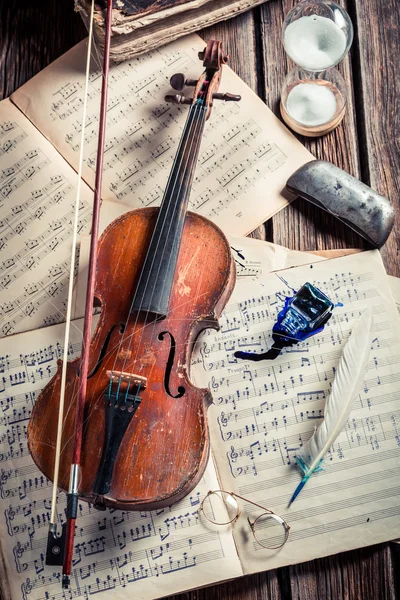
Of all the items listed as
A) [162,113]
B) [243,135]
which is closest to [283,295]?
[243,135]

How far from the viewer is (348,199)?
1497mm

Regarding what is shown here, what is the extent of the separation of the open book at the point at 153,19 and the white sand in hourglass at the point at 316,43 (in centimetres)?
17

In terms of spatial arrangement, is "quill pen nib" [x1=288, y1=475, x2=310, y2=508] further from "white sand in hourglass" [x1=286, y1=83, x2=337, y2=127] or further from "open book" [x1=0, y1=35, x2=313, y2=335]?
"white sand in hourglass" [x1=286, y1=83, x2=337, y2=127]

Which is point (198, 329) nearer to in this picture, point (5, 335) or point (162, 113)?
point (5, 335)

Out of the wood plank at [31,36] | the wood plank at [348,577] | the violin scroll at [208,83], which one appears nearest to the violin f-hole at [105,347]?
the violin scroll at [208,83]

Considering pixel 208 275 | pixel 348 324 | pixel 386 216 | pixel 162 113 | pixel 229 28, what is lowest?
pixel 348 324

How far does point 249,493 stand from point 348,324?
0.43 meters

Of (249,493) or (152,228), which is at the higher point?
(152,228)

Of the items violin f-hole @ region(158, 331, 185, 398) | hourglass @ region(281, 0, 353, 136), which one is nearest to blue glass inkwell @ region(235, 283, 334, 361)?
violin f-hole @ region(158, 331, 185, 398)

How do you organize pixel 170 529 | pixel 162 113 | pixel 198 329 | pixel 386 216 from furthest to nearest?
pixel 162 113, pixel 386 216, pixel 170 529, pixel 198 329

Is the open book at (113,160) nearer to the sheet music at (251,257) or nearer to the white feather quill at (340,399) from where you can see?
the sheet music at (251,257)

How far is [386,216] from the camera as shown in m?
1.49

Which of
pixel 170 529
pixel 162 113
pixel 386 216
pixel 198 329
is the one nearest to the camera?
pixel 198 329

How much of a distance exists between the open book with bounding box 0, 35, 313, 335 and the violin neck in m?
0.19
